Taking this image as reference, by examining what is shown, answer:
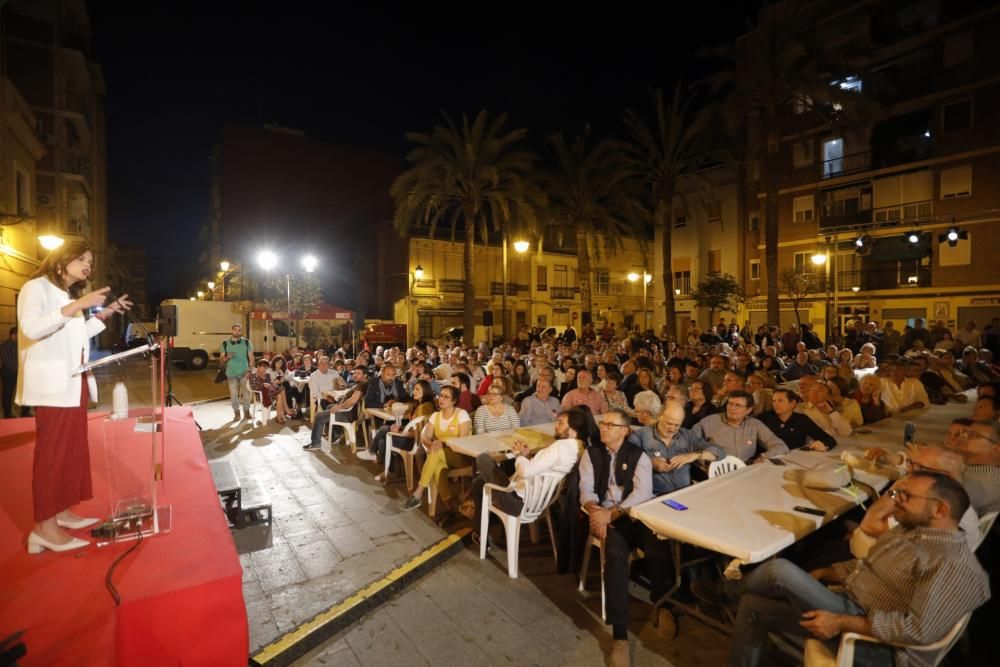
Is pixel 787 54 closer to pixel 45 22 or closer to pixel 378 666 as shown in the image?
pixel 378 666

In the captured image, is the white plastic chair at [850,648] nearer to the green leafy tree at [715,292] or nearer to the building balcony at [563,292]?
the green leafy tree at [715,292]

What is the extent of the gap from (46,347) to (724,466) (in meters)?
4.95

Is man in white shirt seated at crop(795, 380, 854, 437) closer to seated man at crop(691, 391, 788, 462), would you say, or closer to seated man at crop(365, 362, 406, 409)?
seated man at crop(691, 391, 788, 462)

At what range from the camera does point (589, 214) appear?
22.8m

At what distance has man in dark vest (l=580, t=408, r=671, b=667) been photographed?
3.21 m

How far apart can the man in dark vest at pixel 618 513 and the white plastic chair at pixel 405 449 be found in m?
2.77

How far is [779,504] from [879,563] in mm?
808

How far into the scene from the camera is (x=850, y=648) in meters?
2.29

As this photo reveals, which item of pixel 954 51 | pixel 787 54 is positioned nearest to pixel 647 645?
pixel 787 54

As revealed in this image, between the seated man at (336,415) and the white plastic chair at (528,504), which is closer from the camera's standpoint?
the white plastic chair at (528,504)

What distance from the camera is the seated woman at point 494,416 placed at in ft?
20.0

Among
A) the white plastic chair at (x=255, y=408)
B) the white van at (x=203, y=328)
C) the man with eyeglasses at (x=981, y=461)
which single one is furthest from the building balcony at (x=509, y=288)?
the man with eyeglasses at (x=981, y=461)

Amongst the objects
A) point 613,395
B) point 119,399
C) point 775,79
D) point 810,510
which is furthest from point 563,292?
point 810,510

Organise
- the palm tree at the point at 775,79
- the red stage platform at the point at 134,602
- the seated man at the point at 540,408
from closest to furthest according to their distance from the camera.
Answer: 1. the red stage platform at the point at 134,602
2. the seated man at the point at 540,408
3. the palm tree at the point at 775,79
